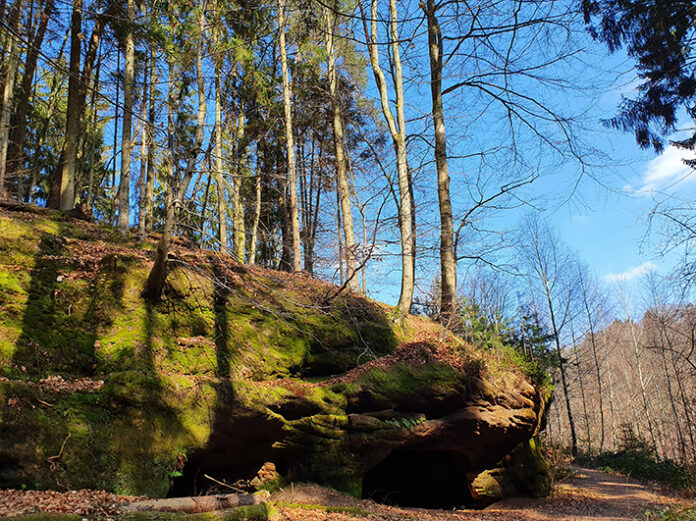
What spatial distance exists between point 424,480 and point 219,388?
6.25 metres

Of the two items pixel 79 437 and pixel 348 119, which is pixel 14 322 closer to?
pixel 79 437

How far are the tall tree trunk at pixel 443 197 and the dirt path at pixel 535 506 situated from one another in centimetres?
411

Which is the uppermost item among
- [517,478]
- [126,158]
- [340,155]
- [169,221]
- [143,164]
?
[143,164]

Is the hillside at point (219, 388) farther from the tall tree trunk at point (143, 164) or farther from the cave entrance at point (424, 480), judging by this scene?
the tall tree trunk at point (143, 164)

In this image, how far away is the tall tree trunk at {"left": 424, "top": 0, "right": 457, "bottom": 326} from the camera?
10.5 meters

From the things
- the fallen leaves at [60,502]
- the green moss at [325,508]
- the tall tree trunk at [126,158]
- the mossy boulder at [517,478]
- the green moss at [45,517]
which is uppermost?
the tall tree trunk at [126,158]

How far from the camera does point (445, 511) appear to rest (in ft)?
25.4

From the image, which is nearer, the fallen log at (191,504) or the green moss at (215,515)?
the green moss at (215,515)

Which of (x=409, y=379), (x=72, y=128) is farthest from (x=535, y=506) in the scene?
(x=72, y=128)

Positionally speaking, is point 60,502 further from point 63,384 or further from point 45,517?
point 63,384

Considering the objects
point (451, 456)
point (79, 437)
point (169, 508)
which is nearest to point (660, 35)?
point (451, 456)

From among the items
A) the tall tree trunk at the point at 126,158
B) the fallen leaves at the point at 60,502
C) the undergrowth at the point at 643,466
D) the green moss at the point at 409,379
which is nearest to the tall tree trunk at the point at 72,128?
the tall tree trunk at the point at 126,158

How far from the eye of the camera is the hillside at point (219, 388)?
4.98 meters

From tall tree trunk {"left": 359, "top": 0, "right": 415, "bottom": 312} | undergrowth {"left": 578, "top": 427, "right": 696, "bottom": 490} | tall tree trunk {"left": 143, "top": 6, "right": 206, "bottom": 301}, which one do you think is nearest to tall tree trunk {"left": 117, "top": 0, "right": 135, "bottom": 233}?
tall tree trunk {"left": 143, "top": 6, "right": 206, "bottom": 301}
